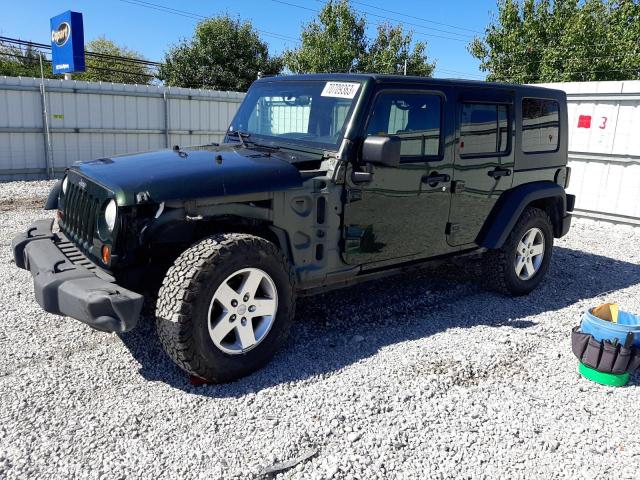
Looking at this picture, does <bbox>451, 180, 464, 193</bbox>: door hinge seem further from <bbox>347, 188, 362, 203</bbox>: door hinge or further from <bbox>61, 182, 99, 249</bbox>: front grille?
<bbox>61, 182, 99, 249</bbox>: front grille

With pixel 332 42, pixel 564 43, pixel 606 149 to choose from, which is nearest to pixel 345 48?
pixel 332 42

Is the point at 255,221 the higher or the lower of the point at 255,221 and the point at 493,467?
the higher

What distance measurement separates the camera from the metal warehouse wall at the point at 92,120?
11.7m

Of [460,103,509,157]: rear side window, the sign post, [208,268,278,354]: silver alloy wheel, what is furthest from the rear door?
the sign post

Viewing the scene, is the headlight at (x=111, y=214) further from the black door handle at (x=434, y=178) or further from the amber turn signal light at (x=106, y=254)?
the black door handle at (x=434, y=178)

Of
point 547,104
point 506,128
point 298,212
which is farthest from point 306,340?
point 547,104

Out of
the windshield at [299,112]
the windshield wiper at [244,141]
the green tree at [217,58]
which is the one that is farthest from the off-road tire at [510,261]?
the green tree at [217,58]

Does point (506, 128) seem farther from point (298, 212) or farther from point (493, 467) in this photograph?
point (493, 467)

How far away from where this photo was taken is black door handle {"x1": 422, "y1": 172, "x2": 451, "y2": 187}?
14.0ft

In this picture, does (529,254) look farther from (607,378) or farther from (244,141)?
(244,141)

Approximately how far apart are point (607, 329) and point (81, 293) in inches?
129

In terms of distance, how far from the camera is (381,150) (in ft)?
11.6

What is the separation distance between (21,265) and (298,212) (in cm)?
200

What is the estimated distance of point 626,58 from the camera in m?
20.6
